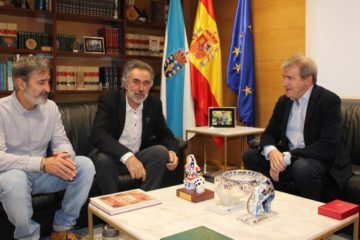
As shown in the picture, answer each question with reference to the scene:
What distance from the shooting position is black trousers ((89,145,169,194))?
223 cm

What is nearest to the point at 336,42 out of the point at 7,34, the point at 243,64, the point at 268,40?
the point at 268,40

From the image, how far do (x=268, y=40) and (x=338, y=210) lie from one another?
2468 mm

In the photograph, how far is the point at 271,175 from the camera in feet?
7.74

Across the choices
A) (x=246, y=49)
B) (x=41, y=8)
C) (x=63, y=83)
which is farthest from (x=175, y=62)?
(x=41, y=8)

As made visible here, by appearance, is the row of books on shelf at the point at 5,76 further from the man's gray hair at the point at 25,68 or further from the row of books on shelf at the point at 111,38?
the man's gray hair at the point at 25,68

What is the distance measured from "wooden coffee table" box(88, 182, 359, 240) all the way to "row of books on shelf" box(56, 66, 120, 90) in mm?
2270

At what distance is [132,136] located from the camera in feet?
8.43

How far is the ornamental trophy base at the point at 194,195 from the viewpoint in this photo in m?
1.69

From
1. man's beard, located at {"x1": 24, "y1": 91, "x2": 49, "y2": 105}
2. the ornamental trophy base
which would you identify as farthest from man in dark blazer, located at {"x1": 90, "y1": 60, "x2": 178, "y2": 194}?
the ornamental trophy base

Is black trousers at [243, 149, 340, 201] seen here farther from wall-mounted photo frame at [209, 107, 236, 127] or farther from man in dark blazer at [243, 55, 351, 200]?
wall-mounted photo frame at [209, 107, 236, 127]

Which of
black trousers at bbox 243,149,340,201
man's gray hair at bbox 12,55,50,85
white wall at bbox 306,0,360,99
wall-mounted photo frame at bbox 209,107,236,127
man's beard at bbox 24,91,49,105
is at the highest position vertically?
white wall at bbox 306,0,360,99

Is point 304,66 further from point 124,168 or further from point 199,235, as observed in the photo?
point 199,235

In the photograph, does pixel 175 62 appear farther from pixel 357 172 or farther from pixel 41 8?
pixel 357 172

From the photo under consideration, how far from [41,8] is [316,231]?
3172mm
